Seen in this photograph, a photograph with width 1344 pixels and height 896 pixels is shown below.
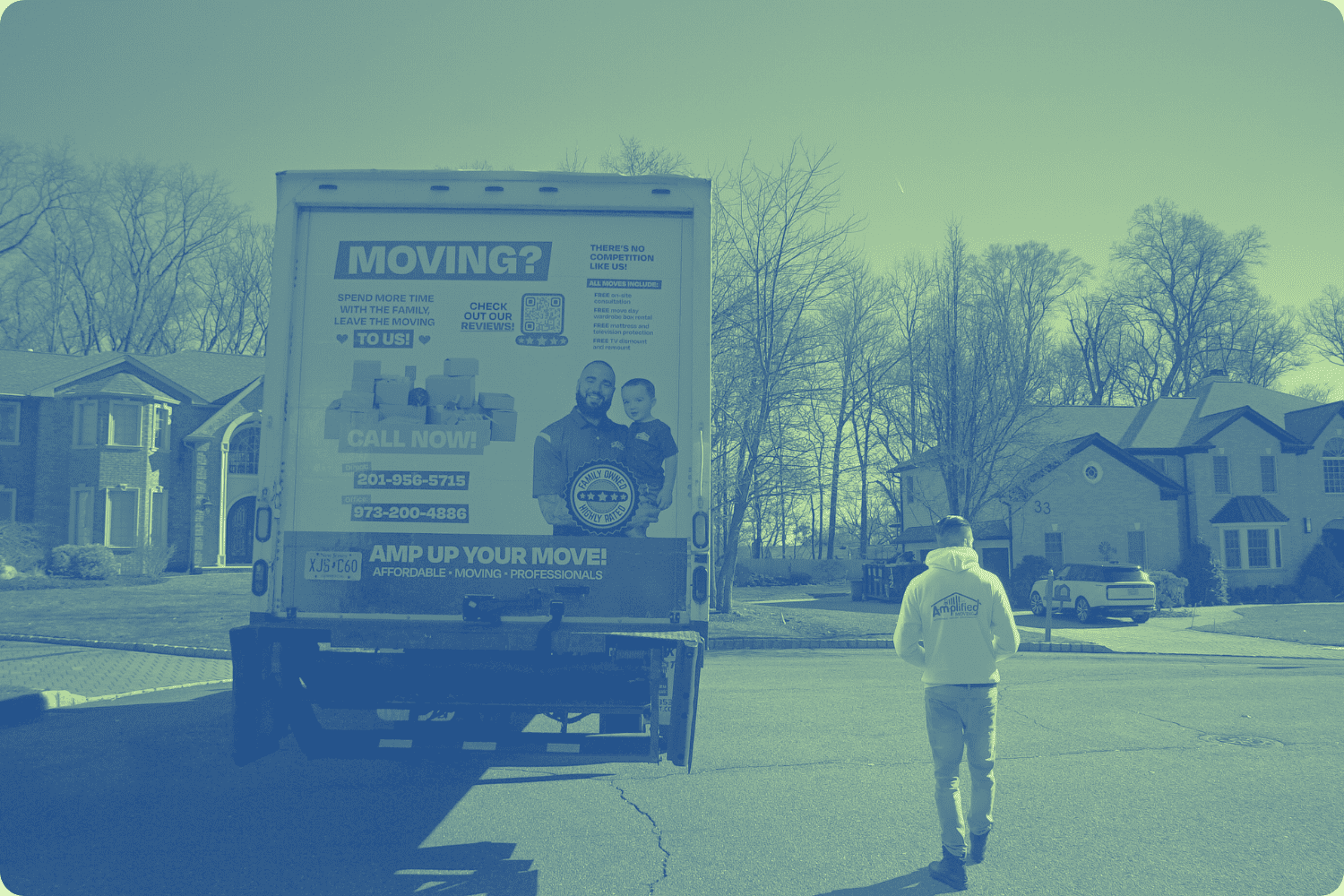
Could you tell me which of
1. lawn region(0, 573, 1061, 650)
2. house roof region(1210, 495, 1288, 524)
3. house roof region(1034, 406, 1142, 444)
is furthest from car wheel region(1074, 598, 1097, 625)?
house roof region(1210, 495, 1288, 524)

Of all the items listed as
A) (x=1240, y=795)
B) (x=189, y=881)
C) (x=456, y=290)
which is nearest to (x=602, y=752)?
(x=189, y=881)

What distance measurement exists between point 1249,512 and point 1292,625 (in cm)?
1388

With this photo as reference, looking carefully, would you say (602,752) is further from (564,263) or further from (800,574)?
(800,574)

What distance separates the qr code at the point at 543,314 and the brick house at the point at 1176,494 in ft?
92.3

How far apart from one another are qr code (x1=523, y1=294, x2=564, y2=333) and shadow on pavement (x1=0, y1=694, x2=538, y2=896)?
239 centimetres

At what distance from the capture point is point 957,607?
4.98m

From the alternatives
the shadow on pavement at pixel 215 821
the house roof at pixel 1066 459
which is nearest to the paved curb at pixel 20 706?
the shadow on pavement at pixel 215 821

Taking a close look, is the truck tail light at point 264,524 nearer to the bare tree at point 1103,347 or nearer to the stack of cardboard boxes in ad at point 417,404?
the stack of cardboard boxes in ad at point 417,404

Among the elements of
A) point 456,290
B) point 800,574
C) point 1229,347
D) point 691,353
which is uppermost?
point 1229,347

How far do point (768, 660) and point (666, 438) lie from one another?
33.3ft

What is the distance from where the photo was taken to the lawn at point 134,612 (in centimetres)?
1630

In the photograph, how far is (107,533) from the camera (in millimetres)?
32438

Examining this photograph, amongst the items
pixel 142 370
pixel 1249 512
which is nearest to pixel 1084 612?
pixel 1249 512

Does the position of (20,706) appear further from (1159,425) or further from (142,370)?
(1159,425)
